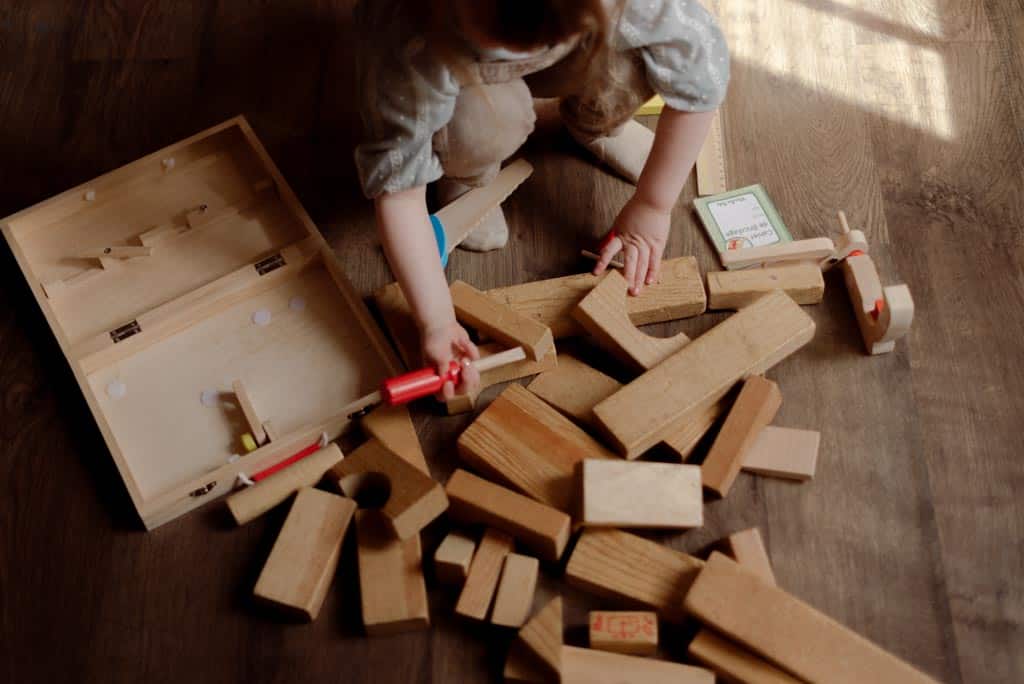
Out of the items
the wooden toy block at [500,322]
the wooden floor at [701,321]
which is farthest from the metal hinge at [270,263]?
the wooden toy block at [500,322]

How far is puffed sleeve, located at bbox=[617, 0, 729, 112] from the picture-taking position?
933 mm

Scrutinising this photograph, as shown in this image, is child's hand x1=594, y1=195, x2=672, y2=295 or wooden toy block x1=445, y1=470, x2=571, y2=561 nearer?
wooden toy block x1=445, y1=470, x2=571, y2=561

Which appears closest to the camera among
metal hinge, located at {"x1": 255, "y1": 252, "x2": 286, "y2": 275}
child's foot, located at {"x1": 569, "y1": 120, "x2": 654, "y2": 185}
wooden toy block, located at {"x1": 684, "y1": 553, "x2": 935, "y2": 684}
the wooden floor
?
wooden toy block, located at {"x1": 684, "y1": 553, "x2": 935, "y2": 684}

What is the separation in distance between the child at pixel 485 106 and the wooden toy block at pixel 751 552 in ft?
1.02

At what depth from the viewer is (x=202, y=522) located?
1.01 metres

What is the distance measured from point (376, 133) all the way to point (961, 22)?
0.93 metres

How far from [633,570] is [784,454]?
0.72 ft

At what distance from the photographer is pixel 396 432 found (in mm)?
1017

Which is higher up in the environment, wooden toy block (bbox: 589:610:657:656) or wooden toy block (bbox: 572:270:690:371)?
wooden toy block (bbox: 572:270:690:371)

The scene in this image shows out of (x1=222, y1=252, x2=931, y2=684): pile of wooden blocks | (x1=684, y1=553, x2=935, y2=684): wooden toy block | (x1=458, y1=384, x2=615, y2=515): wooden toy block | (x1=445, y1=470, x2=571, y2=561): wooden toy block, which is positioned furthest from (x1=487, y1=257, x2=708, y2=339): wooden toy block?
(x1=684, y1=553, x2=935, y2=684): wooden toy block

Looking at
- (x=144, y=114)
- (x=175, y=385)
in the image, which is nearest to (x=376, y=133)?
(x=175, y=385)

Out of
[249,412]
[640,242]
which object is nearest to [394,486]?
[249,412]

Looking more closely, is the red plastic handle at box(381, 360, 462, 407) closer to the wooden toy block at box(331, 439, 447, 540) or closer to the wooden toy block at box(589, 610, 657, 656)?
the wooden toy block at box(331, 439, 447, 540)

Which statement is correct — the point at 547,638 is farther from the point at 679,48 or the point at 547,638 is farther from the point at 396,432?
the point at 679,48
